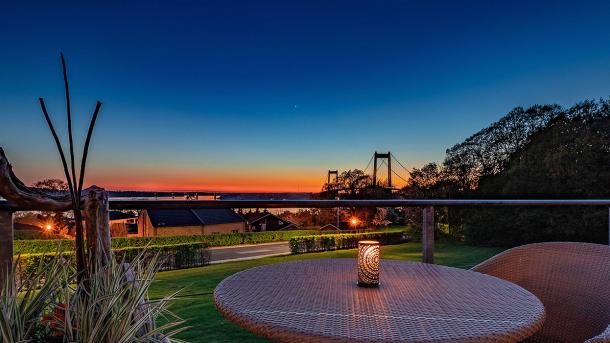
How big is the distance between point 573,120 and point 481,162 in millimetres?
4961

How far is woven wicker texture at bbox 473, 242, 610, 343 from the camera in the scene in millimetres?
1706

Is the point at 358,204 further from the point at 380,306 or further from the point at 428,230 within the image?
the point at 380,306

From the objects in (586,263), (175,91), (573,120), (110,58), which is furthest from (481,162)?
(586,263)

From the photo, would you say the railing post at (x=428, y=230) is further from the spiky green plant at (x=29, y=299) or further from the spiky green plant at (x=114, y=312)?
the spiky green plant at (x=29, y=299)

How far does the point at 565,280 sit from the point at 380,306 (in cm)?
113

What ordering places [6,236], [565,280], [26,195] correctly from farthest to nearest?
1. [6,236]
2. [565,280]
3. [26,195]

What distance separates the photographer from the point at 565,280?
1883 mm

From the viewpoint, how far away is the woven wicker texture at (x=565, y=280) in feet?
5.60

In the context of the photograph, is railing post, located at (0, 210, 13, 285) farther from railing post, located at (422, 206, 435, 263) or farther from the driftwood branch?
railing post, located at (422, 206, 435, 263)

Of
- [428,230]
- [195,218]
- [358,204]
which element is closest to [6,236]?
[358,204]

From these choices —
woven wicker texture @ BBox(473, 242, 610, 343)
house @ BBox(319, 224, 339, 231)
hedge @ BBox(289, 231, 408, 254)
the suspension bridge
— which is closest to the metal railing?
woven wicker texture @ BBox(473, 242, 610, 343)

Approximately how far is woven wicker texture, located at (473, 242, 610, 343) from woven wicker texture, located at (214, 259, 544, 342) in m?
0.43

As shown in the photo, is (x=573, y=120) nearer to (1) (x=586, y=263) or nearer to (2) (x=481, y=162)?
(2) (x=481, y=162)

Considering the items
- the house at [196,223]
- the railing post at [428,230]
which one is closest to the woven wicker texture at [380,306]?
the railing post at [428,230]
